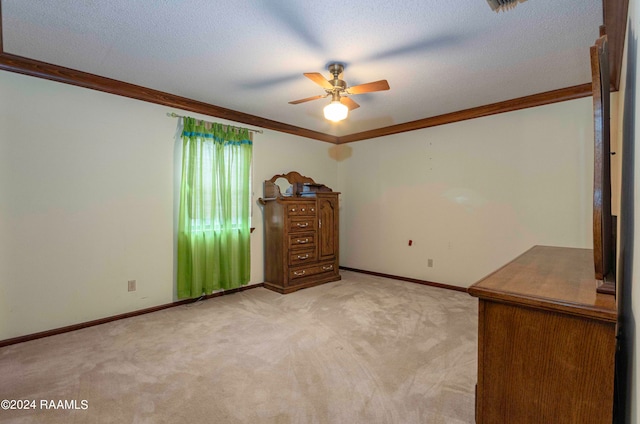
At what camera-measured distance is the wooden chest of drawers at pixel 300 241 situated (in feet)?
13.3

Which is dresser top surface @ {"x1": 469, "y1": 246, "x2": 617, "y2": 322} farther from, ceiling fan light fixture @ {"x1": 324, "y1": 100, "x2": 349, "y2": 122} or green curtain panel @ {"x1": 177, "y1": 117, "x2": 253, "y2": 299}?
green curtain panel @ {"x1": 177, "y1": 117, "x2": 253, "y2": 299}

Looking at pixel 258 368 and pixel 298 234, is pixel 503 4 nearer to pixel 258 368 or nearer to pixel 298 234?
pixel 258 368

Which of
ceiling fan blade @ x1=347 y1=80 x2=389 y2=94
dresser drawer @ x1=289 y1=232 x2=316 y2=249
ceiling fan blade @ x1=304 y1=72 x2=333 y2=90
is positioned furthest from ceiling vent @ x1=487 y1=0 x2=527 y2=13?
dresser drawer @ x1=289 y1=232 x2=316 y2=249

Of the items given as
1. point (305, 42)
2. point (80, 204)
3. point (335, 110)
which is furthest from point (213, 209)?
point (305, 42)

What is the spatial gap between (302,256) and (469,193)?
2.38 m

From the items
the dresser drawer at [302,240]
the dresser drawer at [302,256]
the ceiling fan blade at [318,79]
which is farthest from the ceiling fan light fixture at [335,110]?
the dresser drawer at [302,256]

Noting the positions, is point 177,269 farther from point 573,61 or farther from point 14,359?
point 573,61

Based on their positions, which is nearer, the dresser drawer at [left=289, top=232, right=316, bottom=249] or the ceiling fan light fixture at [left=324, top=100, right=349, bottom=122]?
the ceiling fan light fixture at [left=324, top=100, right=349, bottom=122]

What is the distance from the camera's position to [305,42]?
2291 millimetres

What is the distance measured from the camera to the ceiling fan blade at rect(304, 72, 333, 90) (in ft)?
7.60

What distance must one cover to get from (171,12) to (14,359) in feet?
9.01

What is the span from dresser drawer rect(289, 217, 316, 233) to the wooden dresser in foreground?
3114mm

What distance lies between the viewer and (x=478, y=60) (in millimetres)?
2604

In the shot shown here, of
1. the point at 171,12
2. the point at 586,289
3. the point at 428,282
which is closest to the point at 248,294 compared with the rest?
the point at 428,282
